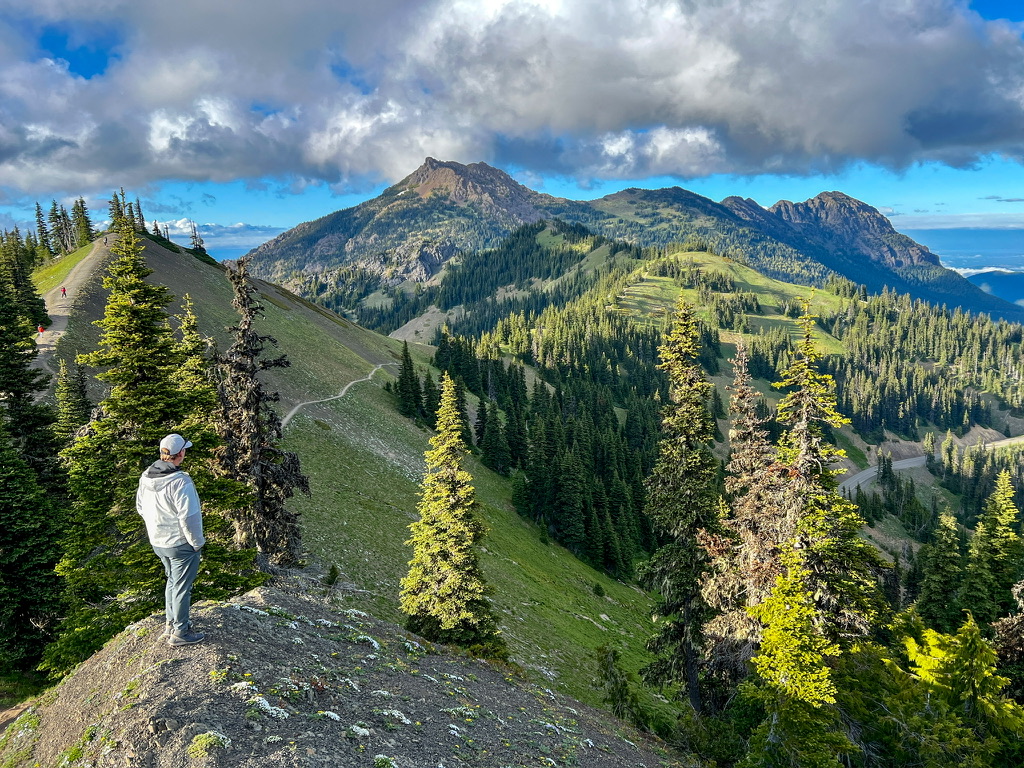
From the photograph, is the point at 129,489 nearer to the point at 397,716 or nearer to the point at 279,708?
the point at 279,708

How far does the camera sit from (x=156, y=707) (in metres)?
8.55

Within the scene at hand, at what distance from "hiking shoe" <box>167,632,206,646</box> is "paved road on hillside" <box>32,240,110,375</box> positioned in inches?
1605

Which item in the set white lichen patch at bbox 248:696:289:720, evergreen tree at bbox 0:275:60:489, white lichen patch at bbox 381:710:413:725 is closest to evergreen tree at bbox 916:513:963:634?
white lichen patch at bbox 381:710:413:725

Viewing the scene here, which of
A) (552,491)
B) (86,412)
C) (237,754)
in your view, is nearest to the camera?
(237,754)

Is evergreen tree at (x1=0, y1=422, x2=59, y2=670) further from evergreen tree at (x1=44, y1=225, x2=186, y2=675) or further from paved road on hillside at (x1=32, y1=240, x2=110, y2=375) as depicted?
paved road on hillside at (x1=32, y1=240, x2=110, y2=375)

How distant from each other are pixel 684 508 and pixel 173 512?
20303 millimetres

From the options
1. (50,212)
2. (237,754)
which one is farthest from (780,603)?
(50,212)

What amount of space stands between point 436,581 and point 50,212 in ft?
498

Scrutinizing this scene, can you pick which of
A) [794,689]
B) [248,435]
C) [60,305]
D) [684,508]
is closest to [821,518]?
[794,689]

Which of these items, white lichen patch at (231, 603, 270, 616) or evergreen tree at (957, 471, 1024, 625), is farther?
evergreen tree at (957, 471, 1024, 625)

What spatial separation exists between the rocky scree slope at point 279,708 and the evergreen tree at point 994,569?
118ft

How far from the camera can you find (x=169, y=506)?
9.30 m

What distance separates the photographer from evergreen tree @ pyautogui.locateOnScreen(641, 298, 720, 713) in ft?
76.6

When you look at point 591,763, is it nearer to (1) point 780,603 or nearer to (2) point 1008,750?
(1) point 780,603
